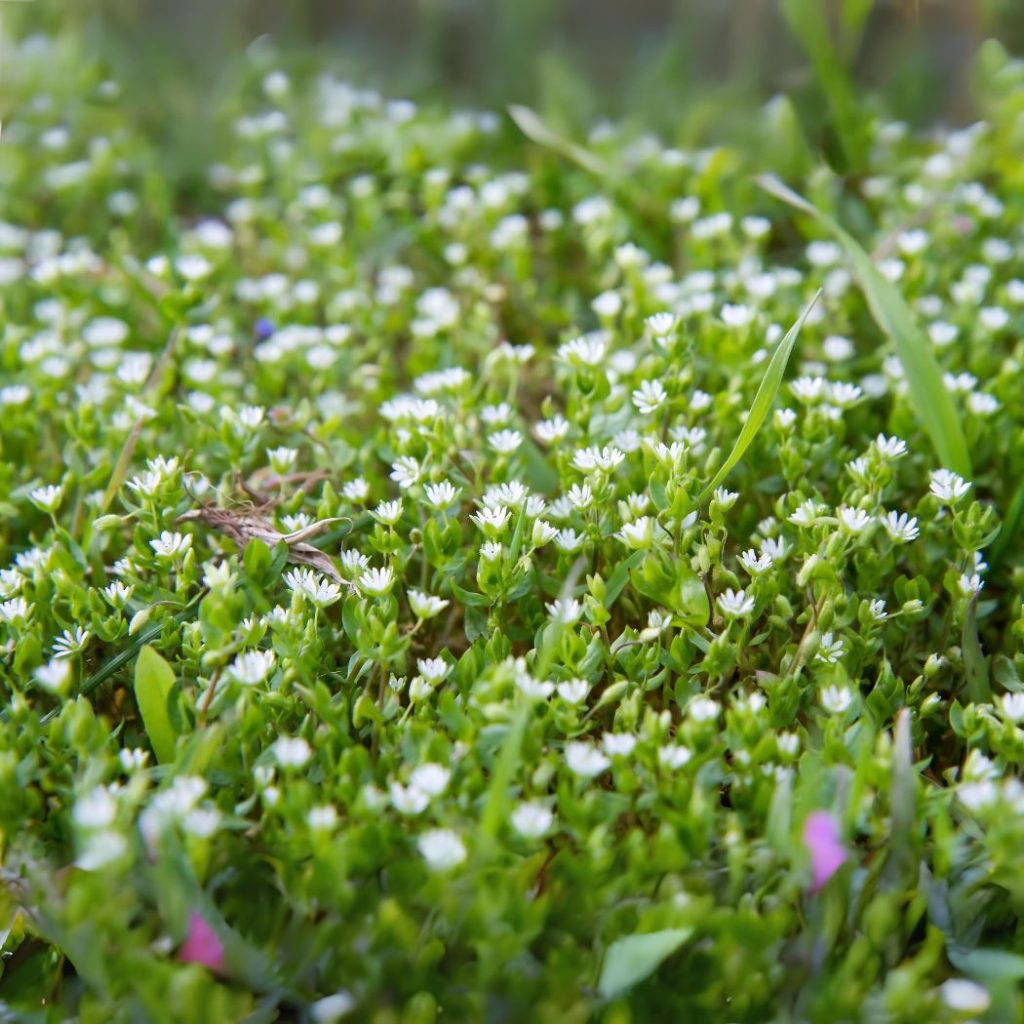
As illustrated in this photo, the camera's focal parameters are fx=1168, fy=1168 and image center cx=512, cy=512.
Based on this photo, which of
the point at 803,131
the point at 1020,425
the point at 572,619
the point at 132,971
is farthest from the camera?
the point at 803,131

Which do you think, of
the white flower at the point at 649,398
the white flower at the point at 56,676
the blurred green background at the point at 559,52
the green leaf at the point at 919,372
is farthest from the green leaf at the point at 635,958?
the blurred green background at the point at 559,52

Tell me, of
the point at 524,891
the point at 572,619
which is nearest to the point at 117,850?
the point at 524,891

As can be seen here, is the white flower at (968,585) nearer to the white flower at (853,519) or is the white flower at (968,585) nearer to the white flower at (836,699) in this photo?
the white flower at (853,519)

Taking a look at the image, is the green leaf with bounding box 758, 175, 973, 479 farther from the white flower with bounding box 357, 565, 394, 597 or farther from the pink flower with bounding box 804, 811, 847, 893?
the white flower with bounding box 357, 565, 394, 597

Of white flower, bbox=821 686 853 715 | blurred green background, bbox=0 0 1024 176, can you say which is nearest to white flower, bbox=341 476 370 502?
white flower, bbox=821 686 853 715

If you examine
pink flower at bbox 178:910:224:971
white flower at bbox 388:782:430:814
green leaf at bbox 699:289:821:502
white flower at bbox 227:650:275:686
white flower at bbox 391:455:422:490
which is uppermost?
green leaf at bbox 699:289:821:502

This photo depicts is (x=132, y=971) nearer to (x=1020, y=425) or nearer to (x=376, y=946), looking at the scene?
(x=376, y=946)
